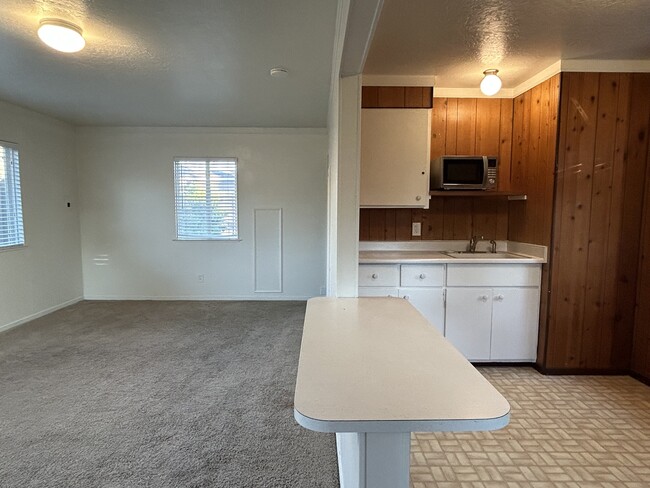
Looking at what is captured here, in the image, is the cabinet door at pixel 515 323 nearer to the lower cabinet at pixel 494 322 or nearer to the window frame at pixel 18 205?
the lower cabinet at pixel 494 322

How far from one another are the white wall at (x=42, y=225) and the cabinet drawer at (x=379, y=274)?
3.85 m

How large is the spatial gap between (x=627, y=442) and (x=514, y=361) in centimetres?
95

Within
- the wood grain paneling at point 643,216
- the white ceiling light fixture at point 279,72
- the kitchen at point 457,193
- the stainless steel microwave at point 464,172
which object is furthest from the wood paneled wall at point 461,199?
the white ceiling light fixture at point 279,72

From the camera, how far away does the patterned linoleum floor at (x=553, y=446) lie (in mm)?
1697

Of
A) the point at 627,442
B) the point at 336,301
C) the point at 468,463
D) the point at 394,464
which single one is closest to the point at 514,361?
the point at 627,442

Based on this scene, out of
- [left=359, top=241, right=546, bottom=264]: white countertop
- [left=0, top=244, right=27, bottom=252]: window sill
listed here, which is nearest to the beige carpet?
[left=0, top=244, right=27, bottom=252]: window sill

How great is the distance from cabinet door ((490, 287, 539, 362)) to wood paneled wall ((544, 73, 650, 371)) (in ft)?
0.43

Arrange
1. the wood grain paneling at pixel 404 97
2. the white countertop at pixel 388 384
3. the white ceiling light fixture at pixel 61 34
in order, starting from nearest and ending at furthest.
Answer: the white countertop at pixel 388 384 → the white ceiling light fixture at pixel 61 34 → the wood grain paneling at pixel 404 97

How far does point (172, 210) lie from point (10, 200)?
1.71m

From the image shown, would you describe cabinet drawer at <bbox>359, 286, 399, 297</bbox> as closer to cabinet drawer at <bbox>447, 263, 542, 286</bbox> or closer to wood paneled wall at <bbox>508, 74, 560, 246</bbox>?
cabinet drawer at <bbox>447, 263, 542, 286</bbox>

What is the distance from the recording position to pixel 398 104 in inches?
113

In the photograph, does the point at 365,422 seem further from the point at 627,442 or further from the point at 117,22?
the point at 117,22

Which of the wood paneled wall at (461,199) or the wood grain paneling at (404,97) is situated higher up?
the wood grain paneling at (404,97)

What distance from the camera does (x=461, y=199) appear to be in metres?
3.28
